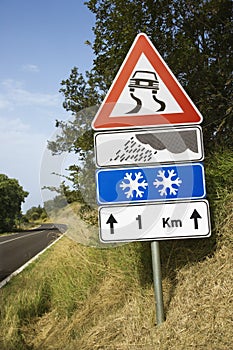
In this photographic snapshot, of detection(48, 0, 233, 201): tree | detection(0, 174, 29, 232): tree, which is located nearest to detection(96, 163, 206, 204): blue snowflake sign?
detection(48, 0, 233, 201): tree

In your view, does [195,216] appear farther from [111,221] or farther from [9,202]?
[9,202]

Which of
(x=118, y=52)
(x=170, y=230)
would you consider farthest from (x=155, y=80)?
(x=118, y=52)

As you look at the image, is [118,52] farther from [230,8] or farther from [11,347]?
[11,347]

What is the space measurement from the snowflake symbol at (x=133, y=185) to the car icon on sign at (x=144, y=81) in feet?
2.08

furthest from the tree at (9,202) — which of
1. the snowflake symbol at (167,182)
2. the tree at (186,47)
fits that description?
the snowflake symbol at (167,182)

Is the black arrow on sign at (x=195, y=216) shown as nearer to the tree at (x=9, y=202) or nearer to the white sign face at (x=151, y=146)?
the white sign face at (x=151, y=146)

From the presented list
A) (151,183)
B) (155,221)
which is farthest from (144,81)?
(155,221)

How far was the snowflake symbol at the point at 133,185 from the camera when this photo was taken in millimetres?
3271

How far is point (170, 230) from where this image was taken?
325cm

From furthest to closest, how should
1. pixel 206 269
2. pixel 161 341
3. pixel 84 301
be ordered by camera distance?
pixel 84 301, pixel 206 269, pixel 161 341

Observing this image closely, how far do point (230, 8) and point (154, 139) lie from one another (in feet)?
9.94

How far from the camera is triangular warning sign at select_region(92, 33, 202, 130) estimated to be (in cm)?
327

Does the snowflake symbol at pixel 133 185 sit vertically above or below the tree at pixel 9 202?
below

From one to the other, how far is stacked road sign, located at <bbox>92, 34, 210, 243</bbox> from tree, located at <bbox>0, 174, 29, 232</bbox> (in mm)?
41984
